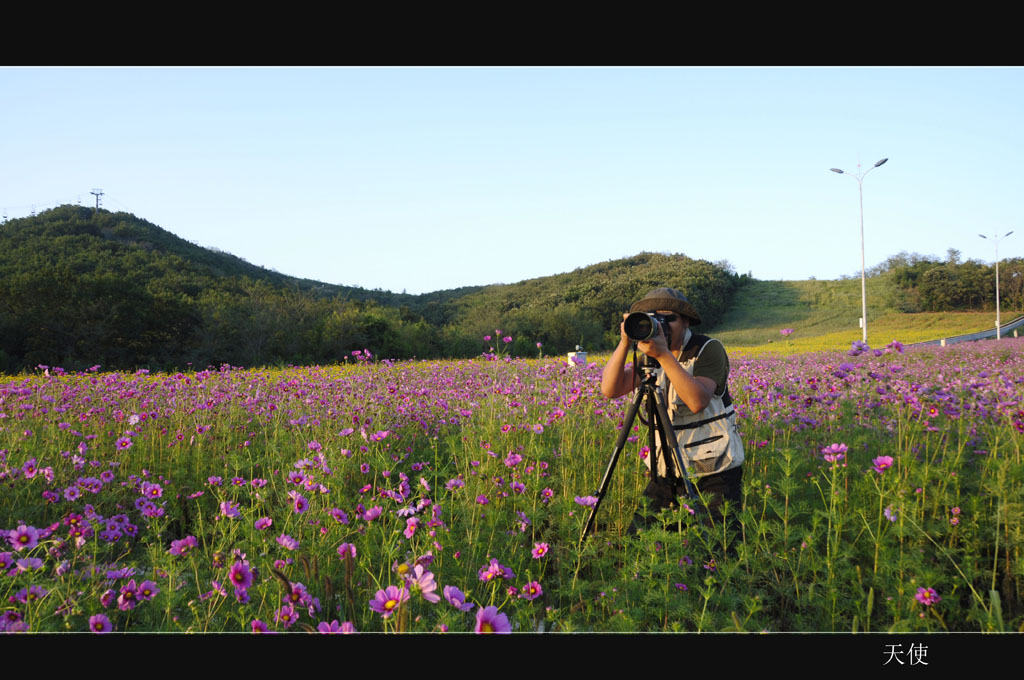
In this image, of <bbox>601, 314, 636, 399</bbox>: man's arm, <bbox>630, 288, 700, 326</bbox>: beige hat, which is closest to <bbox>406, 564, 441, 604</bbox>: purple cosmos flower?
<bbox>601, 314, 636, 399</bbox>: man's arm

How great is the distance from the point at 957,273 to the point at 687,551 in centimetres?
745

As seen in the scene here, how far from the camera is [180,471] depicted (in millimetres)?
3488

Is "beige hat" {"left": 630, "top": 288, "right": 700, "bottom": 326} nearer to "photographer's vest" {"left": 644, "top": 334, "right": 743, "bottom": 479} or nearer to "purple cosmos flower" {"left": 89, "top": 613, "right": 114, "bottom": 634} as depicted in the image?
"photographer's vest" {"left": 644, "top": 334, "right": 743, "bottom": 479}

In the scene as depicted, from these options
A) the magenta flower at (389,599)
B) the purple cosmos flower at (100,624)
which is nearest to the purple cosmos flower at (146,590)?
the purple cosmos flower at (100,624)

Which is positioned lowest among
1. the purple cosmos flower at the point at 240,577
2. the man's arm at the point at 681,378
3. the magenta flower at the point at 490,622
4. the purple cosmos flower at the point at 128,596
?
the purple cosmos flower at the point at 128,596

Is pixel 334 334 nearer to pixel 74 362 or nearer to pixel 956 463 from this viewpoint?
pixel 74 362

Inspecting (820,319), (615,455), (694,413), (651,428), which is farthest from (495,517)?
(820,319)

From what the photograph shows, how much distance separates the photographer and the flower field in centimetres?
19

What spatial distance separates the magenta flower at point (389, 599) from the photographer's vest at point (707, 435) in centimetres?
149

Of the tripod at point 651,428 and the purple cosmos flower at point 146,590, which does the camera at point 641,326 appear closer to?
the tripod at point 651,428

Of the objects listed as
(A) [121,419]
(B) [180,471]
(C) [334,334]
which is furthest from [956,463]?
(C) [334,334]

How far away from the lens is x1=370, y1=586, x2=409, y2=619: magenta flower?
131cm

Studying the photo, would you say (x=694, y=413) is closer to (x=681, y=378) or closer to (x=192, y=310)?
(x=681, y=378)

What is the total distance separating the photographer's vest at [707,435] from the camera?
2.53m
